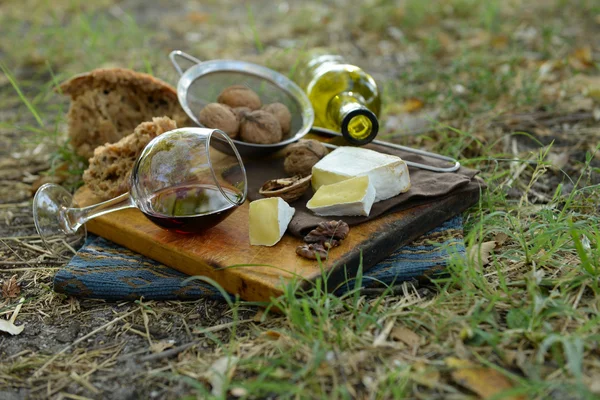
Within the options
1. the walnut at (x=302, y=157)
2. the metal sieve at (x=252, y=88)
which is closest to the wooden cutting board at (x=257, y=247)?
the walnut at (x=302, y=157)

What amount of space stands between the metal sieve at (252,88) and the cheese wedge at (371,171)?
30 cm

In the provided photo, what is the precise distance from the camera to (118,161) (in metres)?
2.51

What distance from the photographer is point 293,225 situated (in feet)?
7.07

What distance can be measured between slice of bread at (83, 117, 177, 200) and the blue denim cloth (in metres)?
0.31

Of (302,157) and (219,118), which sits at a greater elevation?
(219,118)

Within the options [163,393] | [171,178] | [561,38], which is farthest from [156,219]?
[561,38]

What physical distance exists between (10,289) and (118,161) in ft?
2.01

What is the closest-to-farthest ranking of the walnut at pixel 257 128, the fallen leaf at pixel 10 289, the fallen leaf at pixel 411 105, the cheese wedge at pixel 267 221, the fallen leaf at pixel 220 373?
the fallen leaf at pixel 220 373 < the cheese wedge at pixel 267 221 < the fallen leaf at pixel 10 289 < the walnut at pixel 257 128 < the fallen leaf at pixel 411 105

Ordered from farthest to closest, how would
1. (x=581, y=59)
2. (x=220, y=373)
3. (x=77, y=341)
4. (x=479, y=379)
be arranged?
1. (x=581, y=59)
2. (x=77, y=341)
3. (x=220, y=373)
4. (x=479, y=379)

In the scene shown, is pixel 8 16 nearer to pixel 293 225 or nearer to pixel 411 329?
pixel 293 225

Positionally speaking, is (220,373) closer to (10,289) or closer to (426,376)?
(426,376)

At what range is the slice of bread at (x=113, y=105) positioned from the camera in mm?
2781

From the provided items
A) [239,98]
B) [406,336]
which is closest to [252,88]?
[239,98]

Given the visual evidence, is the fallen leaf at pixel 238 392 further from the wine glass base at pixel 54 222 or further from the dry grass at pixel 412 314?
the wine glass base at pixel 54 222
